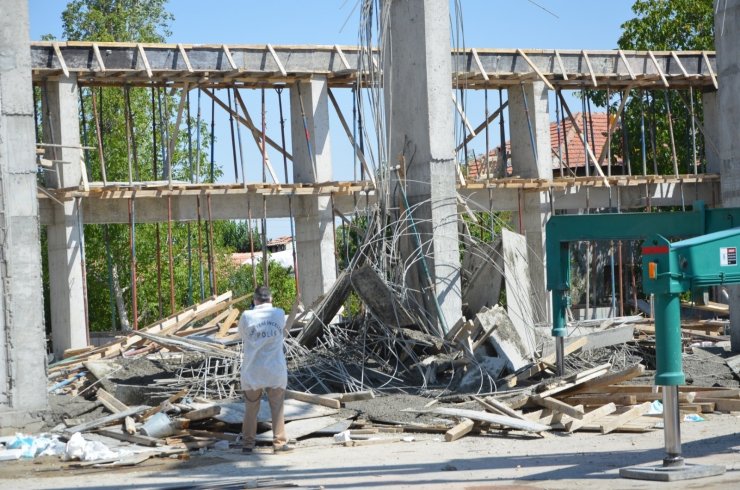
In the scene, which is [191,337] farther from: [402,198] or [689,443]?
[689,443]

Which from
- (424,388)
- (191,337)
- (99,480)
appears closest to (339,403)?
(424,388)

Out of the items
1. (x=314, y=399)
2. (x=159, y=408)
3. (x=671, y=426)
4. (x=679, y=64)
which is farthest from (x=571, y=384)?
(x=679, y=64)

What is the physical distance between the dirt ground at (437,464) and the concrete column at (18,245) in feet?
5.43

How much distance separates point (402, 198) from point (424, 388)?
3024mm

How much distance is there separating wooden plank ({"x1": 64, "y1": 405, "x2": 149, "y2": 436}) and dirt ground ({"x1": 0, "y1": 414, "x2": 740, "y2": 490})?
91cm

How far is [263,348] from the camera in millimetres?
10469

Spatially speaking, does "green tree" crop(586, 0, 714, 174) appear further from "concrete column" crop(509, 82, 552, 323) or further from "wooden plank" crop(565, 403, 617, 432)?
"wooden plank" crop(565, 403, 617, 432)

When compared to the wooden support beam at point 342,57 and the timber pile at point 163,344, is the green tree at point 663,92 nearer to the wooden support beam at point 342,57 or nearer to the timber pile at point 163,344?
the wooden support beam at point 342,57

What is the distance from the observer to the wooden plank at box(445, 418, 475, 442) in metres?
10.3

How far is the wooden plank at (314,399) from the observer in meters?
11.6

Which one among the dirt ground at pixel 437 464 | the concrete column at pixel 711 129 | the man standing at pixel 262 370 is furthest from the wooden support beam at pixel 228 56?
the concrete column at pixel 711 129

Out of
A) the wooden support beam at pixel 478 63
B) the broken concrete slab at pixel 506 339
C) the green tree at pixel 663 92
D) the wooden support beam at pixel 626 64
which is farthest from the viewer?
the green tree at pixel 663 92

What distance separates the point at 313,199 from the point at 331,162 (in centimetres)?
101

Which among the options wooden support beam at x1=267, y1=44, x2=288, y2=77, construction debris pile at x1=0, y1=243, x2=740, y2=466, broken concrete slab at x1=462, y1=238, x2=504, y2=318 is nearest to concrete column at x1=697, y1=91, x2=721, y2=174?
wooden support beam at x1=267, y1=44, x2=288, y2=77
